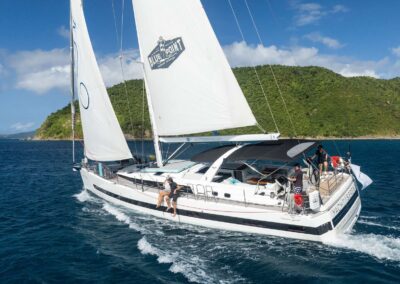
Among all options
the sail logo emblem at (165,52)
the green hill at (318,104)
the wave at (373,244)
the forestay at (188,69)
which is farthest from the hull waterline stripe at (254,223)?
the green hill at (318,104)

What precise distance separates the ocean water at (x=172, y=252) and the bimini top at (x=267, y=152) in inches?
133

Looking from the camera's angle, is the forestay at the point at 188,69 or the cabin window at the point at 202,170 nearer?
the forestay at the point at 188,69

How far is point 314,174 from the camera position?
51.4 ft

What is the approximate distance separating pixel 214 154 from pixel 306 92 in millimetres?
93827

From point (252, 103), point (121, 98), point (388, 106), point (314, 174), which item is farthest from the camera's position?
point (121, 98)

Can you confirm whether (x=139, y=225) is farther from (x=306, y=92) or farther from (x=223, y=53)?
(x=306, y=92)

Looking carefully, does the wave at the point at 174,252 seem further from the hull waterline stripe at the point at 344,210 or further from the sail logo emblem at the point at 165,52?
the sail logo emblem at the point at 165,52

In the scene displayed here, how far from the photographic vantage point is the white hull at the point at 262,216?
12.7 meters

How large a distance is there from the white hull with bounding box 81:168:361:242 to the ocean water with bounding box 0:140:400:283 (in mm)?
368

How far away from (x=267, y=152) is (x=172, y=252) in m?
6.02

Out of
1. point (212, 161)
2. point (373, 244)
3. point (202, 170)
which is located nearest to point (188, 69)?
point (212, 161)

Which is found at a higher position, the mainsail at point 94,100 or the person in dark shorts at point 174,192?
the mainsail at point 94,100

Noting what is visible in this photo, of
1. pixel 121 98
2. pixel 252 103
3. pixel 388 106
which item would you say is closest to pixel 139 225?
pixel 252 103

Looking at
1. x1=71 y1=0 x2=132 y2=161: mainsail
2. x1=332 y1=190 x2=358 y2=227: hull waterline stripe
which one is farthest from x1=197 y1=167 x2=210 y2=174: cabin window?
x1=332 y1=190 x2=358 y2=227: hull waterline stripe
